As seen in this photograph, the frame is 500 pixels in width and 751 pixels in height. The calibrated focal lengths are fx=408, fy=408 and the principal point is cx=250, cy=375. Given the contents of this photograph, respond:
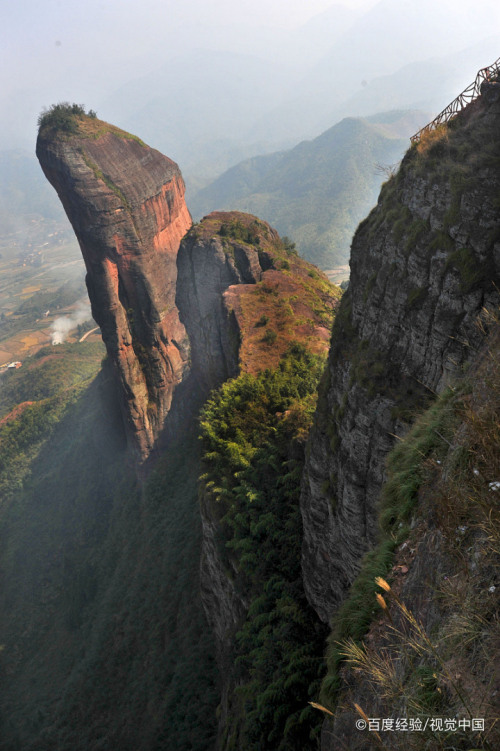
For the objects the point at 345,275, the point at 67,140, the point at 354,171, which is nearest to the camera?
the point at 67,140

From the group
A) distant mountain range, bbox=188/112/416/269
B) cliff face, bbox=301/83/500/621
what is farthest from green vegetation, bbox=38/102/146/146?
distant mountain range, bbox=188/112/416/269

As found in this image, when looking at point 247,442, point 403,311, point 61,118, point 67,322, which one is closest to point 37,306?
point 67,322

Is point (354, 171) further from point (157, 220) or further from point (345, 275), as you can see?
point (157, 220)

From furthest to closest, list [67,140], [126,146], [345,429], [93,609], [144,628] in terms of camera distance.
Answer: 1. [126,146]
2. [67,140]
3. [93,609]
4. [144,628]
5. [345,429]

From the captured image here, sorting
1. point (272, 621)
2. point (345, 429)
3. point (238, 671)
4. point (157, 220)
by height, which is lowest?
point (238, 671)

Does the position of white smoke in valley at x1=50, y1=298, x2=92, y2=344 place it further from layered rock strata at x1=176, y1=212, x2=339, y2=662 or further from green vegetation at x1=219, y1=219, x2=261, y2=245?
green vegetation at x1=219, y1=219, x2=261, y2=245

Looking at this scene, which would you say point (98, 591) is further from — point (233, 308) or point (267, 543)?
point (267, 543)

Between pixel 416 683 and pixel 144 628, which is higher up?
pixel 416 683

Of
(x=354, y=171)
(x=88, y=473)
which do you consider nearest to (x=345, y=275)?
(x=354, y=171)
